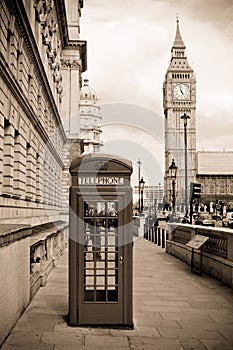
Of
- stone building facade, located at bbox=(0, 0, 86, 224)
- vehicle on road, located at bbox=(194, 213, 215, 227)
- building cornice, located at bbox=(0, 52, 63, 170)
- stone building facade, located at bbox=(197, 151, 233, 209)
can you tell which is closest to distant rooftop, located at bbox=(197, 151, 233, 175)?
stone building facade, located at bbox=(197, 151, 233, 209)

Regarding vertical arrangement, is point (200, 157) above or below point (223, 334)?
above

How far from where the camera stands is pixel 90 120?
12669 centimetres

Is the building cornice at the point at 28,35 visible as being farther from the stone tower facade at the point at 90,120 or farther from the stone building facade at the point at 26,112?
the stone tower facade at the point at 90,120

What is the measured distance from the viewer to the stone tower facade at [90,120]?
12419cm

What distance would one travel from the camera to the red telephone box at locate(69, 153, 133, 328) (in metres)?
8.10

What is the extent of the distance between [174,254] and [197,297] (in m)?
9.84

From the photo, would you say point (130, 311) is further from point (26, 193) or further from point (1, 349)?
point (26, 193)

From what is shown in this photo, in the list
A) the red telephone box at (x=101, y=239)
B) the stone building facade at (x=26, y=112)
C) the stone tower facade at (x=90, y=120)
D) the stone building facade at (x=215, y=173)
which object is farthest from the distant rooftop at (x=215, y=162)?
the red telephone box at (x=101, y=239)

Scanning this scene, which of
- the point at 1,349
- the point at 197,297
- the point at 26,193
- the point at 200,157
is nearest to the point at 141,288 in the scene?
the point at 197,297

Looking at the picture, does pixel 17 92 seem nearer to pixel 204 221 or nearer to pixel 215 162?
pixel 204 221

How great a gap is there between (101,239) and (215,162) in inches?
6898

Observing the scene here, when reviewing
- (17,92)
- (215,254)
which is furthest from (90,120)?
(215,254)

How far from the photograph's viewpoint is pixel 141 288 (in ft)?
39.9

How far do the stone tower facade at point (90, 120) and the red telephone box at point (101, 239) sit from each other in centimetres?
11250
